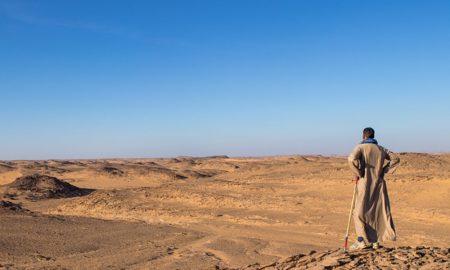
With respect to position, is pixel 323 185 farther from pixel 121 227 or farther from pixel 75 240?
pixel 75 240

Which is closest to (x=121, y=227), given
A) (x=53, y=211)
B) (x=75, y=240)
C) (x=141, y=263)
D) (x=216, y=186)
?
(x=75, y=240)

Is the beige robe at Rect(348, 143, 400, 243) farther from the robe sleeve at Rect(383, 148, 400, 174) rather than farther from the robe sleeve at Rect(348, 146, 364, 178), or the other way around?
the robe sleeve at Rect(383, 148, 400, 174)

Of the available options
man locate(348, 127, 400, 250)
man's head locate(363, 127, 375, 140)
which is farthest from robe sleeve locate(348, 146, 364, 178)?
man's head locate(363, 127, 375, 140)

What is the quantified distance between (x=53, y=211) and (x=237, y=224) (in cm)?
970

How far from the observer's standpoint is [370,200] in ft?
25.5

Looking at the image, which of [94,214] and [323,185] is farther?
[323,185]

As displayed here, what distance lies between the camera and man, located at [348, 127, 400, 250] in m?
7.70

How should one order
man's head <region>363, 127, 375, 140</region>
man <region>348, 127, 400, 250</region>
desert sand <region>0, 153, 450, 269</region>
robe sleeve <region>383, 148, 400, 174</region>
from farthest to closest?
1. desert sand <region>0, 153, 450, 269</region>
2. man's head <region>363, 127, 375, 140</region>
3. robe sleeve <region>383, 148, 400, 174</region>
4. man <region>348, 127, 400, 250</region>

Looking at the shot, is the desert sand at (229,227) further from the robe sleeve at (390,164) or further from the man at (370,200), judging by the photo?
the robe sleeve at (390,164)

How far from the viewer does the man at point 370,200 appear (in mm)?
7695

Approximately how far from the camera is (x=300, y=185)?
76.3ft

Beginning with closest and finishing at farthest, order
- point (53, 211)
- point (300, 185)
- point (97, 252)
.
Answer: point (97, 252)
point (53, 211)
point (300, 185)

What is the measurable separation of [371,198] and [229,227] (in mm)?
8301

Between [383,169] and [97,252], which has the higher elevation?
[383,169]
